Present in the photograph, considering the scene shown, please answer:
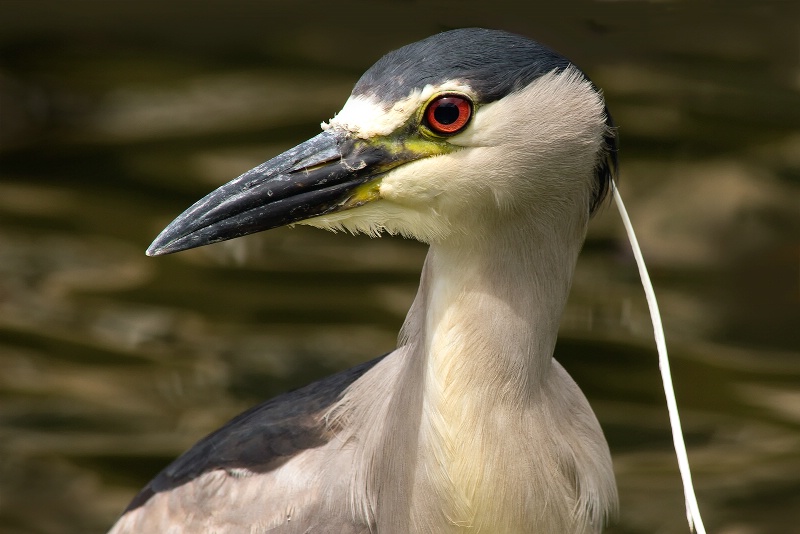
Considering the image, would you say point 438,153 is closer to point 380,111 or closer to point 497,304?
point 380,111

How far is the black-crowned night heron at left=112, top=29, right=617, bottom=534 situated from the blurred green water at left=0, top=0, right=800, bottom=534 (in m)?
1.67

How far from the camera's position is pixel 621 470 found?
3598 millimetres

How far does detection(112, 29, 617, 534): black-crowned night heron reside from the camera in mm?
1661

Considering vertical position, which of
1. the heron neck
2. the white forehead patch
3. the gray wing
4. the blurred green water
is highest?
the blurred green water

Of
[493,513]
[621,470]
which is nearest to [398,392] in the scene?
[493,513]

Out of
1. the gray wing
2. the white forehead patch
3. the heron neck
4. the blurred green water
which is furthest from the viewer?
the blurred green water

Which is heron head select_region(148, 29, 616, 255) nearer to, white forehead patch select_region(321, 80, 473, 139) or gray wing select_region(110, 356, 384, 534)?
white forehead patch select_region(321, 80, 473, 139)

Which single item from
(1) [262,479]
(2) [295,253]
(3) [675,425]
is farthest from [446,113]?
(2) [295,253]

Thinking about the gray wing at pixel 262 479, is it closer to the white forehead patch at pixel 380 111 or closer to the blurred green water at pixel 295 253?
the white forehead patch at pixel 380 111

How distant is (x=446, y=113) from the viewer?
1638 mm

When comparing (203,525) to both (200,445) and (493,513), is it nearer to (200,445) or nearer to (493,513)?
(200,445)

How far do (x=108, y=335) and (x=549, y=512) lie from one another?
2.38 meters

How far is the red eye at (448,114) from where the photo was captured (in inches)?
64.1

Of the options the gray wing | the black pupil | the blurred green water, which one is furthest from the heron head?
the blurred green water
